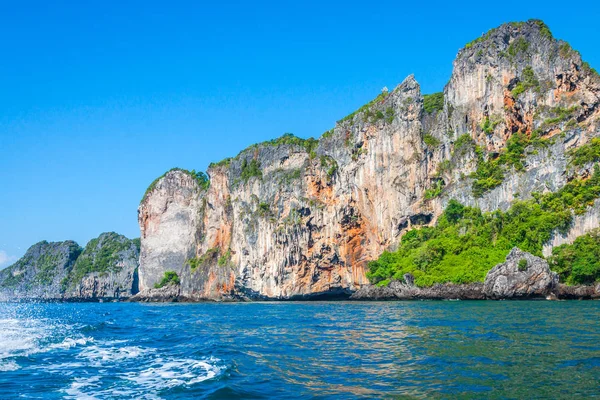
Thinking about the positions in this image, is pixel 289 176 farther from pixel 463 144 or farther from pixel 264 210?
pixel 463 144

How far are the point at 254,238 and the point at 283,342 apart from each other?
64729mm

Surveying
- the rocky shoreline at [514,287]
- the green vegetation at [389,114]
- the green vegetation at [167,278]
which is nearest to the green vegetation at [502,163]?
the green vegetation at [389,114]

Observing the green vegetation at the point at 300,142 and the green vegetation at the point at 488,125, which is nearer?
the green vegetation at the point at 488,125

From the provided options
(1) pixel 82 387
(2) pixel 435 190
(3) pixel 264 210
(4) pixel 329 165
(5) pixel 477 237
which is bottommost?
(1) pixel 82 387

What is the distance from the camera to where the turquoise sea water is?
13.4m

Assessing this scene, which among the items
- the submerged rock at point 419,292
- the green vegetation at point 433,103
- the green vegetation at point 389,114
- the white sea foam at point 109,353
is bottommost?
the white sea foam at point 109,353

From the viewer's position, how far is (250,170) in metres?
95.1

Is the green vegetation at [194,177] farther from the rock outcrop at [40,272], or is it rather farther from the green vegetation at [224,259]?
the rock outcrop at [40,272]

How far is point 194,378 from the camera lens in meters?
15.9

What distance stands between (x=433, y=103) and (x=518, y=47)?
1757 centimetres

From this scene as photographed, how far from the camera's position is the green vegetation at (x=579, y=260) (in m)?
48.6

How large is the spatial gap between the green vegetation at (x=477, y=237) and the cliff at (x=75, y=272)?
332 ft

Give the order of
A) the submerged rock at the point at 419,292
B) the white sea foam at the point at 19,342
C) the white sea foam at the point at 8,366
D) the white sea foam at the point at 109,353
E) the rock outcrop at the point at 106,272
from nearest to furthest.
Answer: the white sea foam at the point at 8,366, the white sea foam at the point at 109,353, the white sea foam at the point at 19,342, the submerged rock at the point at 419,292, the rock outcrop at the point at 106,272

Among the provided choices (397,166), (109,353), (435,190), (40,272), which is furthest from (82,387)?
(40,272)
